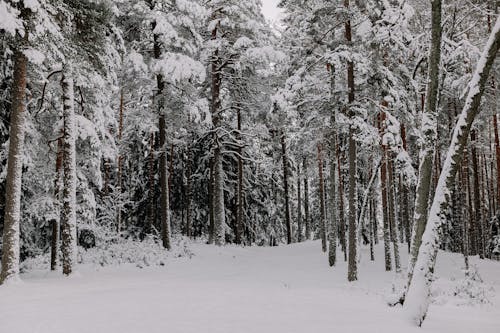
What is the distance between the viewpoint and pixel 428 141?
22.8 ft

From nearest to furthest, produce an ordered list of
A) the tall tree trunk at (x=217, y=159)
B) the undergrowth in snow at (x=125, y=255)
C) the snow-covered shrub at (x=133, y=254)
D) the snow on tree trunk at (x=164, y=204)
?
1. the undergrowth in snow at (x=125, y=255)
2. the snow-covered shrub at (x=133, y=254)
3. the snow on tree trunk at (x=164, y=204)
4. the tall tree trunk at (x=217, y=159)

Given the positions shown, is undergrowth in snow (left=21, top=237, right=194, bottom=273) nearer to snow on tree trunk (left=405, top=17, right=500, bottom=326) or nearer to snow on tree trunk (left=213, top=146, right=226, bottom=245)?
snow on tree trunk (left=213, top=146, right=226, bottom=245)

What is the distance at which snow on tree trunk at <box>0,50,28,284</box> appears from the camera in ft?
32.9

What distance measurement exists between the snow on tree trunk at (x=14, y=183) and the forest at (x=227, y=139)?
0.11 feet

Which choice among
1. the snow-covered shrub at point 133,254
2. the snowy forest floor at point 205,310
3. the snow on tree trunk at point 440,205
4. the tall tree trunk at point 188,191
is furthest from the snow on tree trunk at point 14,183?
the tall tree trunk at point 188,191

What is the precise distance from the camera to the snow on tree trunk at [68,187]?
→ 12164mm

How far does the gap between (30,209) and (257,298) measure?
9.29 m

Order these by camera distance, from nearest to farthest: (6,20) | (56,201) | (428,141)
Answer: (428,141)
(6,20)
(56,201)

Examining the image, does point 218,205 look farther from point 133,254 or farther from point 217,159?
point 133,254

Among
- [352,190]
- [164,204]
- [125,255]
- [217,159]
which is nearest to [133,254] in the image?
[125,255]

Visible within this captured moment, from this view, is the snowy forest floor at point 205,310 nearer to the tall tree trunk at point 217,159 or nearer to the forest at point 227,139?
the forest at point 227,139

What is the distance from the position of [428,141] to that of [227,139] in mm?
18254

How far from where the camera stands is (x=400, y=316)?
636 cm

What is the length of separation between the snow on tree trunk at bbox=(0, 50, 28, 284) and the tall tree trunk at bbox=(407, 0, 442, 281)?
8981 millimetres
